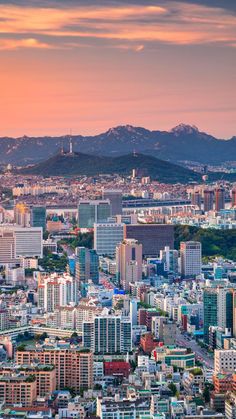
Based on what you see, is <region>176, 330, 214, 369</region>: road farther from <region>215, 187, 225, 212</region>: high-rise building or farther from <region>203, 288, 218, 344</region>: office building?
<region>215, 187, 225, 212</region>: high-rise building

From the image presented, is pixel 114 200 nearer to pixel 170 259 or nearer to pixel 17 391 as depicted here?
pixel 170 259

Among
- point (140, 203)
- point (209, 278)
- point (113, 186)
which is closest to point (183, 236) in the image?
point (209, 278)

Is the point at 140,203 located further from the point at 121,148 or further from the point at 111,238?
the point at 121,148

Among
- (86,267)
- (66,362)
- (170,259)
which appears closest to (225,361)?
(66,362)

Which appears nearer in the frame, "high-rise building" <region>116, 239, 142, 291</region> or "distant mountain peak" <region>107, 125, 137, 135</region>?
"high-rise building" <region>116, 239, 142, 291</region>

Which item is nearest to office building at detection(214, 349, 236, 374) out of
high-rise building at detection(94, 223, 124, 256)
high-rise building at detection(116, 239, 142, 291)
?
high-rise building at detection(116, 239, 142, 291)
